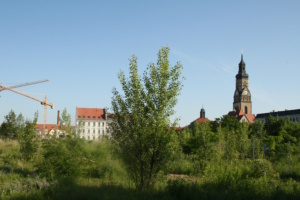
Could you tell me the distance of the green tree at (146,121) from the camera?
38.4 ft

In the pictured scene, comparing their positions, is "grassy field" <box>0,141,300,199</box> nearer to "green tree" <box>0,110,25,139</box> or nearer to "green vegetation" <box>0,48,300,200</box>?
"green vegetation" <box>0,48,300,200</box>

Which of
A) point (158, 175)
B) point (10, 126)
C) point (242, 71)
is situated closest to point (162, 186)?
point (158, 175)

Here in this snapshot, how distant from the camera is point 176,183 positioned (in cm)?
1143

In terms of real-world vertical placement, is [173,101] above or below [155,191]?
above

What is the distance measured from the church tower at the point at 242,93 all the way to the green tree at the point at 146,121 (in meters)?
126

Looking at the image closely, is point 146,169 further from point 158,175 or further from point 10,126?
point 10,126

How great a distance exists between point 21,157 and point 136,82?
14631mm

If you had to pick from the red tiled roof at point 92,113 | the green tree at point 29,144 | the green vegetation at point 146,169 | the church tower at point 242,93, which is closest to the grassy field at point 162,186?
the green vegetation at point 146,169

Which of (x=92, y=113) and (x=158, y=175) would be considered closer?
(x=158, y=175)

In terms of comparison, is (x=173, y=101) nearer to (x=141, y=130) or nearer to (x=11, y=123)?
(x=141, y=130)

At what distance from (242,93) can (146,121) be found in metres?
129

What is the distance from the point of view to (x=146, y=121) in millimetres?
11719

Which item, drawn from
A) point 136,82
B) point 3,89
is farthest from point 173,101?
point 3,89

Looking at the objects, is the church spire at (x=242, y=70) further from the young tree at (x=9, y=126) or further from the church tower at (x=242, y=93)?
the young tree at (x=9, y=126)
